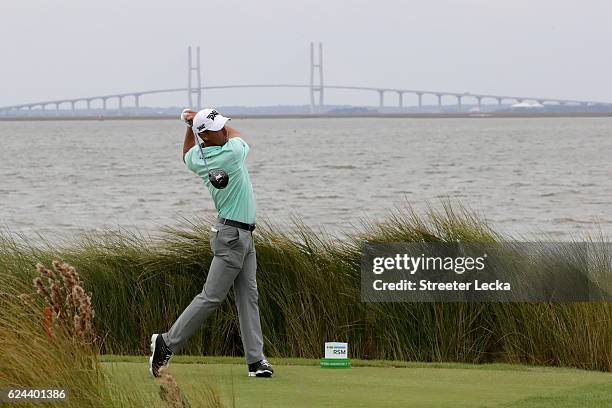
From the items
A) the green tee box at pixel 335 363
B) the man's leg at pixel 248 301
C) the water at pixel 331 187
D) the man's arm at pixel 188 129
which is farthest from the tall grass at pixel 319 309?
the water at pixel 331 187

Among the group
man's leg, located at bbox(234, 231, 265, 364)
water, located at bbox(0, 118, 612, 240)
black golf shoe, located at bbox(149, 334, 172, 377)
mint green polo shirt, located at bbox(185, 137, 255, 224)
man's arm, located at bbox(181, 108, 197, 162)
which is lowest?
water, located at bbox(0, 118, 612, 240)

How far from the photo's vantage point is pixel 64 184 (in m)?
54.7

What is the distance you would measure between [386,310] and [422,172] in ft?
159

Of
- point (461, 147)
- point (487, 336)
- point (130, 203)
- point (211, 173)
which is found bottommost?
point (461, 147)

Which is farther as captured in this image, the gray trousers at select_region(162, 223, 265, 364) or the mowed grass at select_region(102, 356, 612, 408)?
the gray trousers at select_region(162, 223, 265, 364)

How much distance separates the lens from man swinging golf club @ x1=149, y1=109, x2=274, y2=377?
9375 mm

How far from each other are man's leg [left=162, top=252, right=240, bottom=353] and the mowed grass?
27 centimetres

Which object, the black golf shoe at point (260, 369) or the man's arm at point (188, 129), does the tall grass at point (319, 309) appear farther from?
the man's arm at point (188, 129)

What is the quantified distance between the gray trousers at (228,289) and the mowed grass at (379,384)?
258 millimetres

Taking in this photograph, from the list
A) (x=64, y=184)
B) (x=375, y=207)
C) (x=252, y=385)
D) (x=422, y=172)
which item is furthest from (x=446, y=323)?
(x=422, y=172)

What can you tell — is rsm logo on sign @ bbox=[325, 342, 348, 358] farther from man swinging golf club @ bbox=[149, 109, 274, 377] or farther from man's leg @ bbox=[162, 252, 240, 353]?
man's leg @ bbox=[162, 252, 240, 353]

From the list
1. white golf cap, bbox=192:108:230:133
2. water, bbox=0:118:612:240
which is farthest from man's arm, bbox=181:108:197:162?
water, bbox=0:118:612:240

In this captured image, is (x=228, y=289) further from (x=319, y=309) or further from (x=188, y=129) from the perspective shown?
(x=319, y=309)

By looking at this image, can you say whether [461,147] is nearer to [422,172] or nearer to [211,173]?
[422,172]
